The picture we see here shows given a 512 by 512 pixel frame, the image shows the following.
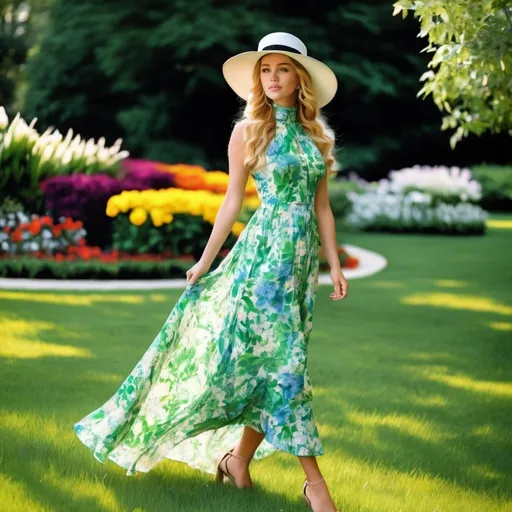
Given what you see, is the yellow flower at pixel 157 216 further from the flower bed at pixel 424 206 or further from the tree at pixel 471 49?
the flower bed at pixel 424 206

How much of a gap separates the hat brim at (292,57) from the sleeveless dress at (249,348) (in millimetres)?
175

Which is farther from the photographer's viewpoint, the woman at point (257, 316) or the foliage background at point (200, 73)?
the foliage background at point (200, 73)

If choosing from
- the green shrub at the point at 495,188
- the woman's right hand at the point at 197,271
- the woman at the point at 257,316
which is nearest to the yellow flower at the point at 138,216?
the woman at the point at 257,316

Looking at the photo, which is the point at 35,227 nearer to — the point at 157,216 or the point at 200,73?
the point at 157,216

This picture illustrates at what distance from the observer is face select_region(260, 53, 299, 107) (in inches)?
162

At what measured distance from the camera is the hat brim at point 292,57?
4.12 meters

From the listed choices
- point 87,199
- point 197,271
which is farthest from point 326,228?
point 87,199

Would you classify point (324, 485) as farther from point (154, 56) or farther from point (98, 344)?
point (154, 56)

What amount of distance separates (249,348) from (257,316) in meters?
0.13

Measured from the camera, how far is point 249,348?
4.00 m

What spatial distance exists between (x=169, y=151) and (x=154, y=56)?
2835mm

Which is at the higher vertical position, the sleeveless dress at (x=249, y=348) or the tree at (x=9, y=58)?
the tree at (x=9, y=58)

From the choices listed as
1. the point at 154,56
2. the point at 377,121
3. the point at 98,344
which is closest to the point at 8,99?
the point at 154,56

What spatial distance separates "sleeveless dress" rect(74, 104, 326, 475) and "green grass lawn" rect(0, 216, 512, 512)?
0.29 m
